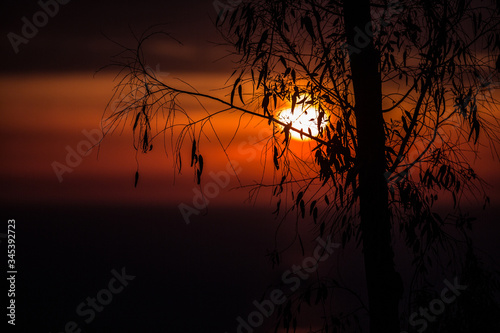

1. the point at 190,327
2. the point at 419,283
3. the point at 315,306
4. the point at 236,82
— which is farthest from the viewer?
the point at 190,327

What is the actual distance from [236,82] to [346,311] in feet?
5.32

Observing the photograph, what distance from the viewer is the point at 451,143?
3021 millimetres

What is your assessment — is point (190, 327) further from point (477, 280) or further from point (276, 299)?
point (477, 280)

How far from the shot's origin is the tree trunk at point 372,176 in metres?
2.75

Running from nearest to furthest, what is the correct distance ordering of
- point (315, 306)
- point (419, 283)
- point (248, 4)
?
point (248, 4) < point (315, 306) < point (419, 283)

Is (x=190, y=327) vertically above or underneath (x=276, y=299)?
underneath

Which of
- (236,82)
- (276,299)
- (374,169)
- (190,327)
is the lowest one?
(190,327)

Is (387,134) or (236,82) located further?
(387,134)

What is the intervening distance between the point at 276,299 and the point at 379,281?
77 cm

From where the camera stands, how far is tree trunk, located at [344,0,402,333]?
2.75m

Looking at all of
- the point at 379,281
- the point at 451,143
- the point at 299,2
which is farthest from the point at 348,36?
the point at 379,281

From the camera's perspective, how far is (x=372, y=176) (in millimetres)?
2754

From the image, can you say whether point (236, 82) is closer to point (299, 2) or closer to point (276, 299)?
point (299, 2)

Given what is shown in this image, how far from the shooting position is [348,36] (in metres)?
2.88
